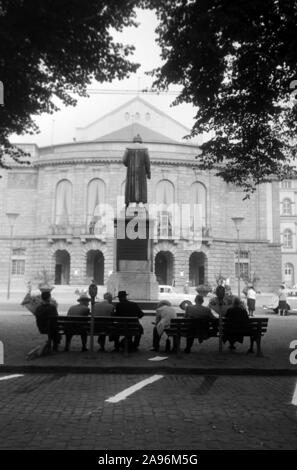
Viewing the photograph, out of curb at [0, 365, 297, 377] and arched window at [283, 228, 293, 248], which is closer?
curb at [0, 365, 297, 377]

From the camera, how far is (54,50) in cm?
1077

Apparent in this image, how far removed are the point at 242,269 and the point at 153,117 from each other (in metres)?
25.1

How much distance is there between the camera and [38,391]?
603 cm

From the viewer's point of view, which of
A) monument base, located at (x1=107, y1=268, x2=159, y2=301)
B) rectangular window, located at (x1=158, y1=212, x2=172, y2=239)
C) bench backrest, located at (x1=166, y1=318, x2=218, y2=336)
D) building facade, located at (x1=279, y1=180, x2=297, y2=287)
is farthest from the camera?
building facade, located at (x1=279, y1=180, x2=297, y2=287)

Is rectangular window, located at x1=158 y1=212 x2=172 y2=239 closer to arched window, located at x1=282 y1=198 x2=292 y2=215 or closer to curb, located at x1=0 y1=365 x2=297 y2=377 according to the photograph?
arched window, located at x1=282 y1=198 x2=292 y2=215

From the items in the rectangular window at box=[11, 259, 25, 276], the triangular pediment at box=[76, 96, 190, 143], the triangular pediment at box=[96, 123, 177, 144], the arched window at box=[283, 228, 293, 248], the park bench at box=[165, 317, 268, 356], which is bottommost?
the park bench at box=[165, 317, 268, 356]

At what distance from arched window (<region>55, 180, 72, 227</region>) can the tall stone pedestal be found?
30.8m

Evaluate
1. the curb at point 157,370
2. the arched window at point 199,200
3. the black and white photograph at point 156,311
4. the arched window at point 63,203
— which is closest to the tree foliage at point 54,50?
the black and white photograph at point 156,311

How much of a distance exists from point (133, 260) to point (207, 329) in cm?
739

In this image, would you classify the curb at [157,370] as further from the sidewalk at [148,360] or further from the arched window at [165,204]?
the arched window at [165,204]

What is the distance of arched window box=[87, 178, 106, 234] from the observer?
4593 cm

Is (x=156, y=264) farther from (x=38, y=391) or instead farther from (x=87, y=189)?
(x=38, y=391)

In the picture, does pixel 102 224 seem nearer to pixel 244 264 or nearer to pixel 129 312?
pixel 244 264

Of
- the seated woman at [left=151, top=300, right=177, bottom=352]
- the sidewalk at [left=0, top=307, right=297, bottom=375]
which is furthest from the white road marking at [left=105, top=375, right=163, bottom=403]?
the seated woman at [left=151, top=300, right=177, bottom=352]
